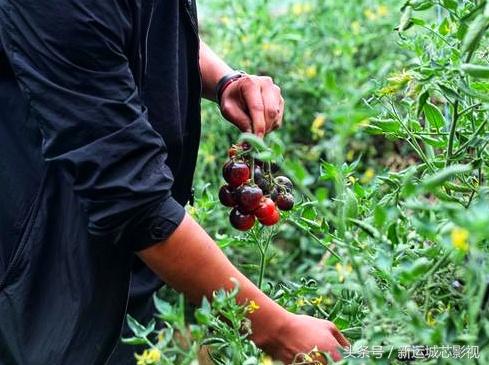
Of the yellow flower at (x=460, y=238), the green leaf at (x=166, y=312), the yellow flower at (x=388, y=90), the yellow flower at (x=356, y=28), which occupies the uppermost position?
the yellow flower at (x=460, y=238)

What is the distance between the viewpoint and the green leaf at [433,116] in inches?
54.4

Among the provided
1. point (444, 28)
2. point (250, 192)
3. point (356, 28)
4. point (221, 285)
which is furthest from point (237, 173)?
point (356, 28)

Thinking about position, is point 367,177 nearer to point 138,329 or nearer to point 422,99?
point 422,99

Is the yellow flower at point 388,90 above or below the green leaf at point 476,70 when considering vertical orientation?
below

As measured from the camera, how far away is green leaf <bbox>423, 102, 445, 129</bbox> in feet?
4.53

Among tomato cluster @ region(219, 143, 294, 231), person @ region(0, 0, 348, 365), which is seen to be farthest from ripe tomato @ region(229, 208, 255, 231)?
person @ region(0, 0, 348, 365)

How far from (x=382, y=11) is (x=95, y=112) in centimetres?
231

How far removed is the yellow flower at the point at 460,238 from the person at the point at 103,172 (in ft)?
1.22

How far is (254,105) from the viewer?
1.59 metres

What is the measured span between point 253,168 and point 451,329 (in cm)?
52

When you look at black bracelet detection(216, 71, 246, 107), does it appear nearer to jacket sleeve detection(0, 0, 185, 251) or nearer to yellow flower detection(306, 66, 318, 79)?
jacket sleeve detection(0, 0, 185, 251)

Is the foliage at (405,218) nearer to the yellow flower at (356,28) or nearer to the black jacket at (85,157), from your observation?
the black jacket at (85,157)

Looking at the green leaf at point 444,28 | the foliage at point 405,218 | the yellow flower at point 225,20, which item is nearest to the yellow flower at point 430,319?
the foliage at point 405,218

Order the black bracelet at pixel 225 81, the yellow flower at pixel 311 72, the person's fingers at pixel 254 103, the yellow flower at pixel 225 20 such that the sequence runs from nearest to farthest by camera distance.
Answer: the person's fingers at pixel 254 103
the black bracelet at pixel 225 81
the yellow flower at pixel 311 72
the yellow flower at pixel 225 20
